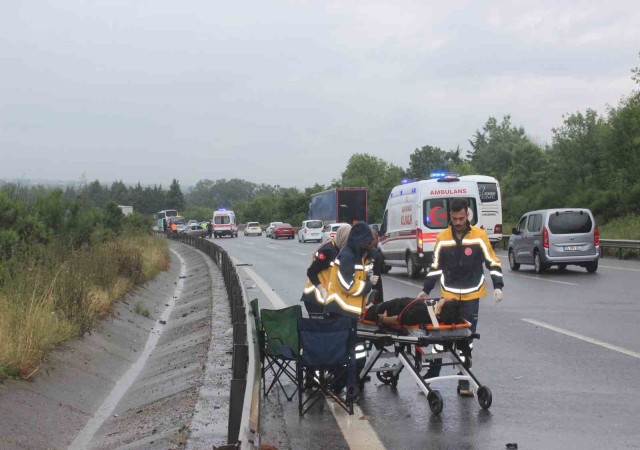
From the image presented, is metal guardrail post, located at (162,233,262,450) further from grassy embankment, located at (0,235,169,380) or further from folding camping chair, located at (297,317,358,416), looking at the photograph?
grassy embankment, located at (0,235,169,380)

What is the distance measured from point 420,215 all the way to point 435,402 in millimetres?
14384

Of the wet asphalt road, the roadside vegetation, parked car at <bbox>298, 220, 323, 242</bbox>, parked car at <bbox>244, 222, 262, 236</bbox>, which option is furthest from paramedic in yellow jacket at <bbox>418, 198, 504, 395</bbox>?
parked car at <bbox>244, 222, 262, 236</bbox>

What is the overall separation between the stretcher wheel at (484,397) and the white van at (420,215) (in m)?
13.4

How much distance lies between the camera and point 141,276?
20203mm

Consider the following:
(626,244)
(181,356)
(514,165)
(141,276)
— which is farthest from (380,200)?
(181,356)

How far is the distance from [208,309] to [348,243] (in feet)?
27.3

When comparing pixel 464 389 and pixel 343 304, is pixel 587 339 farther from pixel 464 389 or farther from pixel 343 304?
pixel 343 304

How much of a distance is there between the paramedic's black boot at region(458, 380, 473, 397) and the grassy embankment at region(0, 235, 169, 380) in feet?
14.0

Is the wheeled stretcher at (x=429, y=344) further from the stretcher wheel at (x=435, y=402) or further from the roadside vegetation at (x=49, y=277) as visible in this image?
the roadside vegetation at (x=49, y=277)

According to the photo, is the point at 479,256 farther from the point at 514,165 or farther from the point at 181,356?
the point at 514,165

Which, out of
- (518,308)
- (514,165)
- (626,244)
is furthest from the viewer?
(514,165)

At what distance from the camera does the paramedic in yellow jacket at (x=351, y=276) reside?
300 inches

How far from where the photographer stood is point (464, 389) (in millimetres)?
7691

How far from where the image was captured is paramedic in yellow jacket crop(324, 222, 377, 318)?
7.62 m
